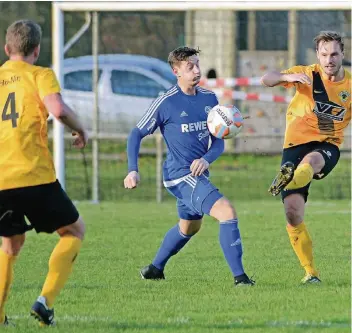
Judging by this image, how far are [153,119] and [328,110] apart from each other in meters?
1.38

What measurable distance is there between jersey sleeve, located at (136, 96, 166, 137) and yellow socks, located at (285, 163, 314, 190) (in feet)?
3.75

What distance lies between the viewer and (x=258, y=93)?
21.6m

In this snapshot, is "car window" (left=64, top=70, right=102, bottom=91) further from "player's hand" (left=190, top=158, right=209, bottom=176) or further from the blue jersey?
"player's hand" (left=190, top=158, right=209, bottom=176)

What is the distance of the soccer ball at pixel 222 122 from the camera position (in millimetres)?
8594

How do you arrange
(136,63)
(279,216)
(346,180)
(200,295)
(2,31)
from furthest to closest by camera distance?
(2,31), (136,63), (346,180), (279,216), (200,295)

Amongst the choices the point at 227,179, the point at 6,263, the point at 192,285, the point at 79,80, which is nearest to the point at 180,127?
the point at 192,285

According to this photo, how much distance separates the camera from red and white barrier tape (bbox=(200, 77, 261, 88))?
66.2ft

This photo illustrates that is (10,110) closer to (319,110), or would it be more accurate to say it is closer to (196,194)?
(196,194)

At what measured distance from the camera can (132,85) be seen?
22.8 meters

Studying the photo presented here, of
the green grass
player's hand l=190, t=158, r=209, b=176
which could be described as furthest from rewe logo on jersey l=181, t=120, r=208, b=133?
the green grass

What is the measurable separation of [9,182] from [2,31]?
20384 millimetres

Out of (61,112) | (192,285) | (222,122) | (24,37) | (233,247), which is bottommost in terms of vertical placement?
(192,285)

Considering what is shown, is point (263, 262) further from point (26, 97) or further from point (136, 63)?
point (136, 63)

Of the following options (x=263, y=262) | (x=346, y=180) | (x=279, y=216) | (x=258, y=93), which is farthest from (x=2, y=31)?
(x=263, y=262)
